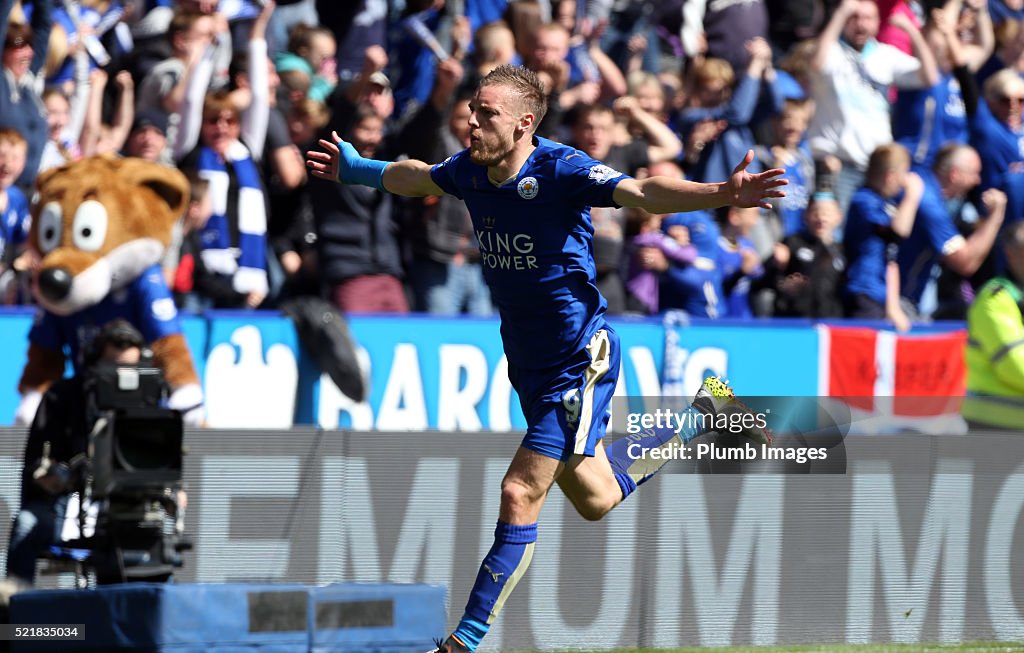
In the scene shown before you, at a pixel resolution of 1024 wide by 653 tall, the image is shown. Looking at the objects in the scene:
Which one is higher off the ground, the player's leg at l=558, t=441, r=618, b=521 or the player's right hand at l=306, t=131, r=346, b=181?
the player's right hand at l=306, t=131, r=346, b=181

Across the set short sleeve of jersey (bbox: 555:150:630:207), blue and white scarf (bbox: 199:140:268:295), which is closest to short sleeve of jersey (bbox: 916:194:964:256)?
blue and white scarf (bbox: 199:140:268:295)

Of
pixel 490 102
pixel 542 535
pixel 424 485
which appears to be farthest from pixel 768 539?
pixel 490 102

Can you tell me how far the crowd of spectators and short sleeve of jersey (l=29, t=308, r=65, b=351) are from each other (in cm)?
103

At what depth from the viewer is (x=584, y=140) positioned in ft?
39.9

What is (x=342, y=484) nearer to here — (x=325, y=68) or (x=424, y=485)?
(x=424, y=485)

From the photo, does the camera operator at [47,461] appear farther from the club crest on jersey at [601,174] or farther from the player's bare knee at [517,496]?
the club crest on jersey at [601,174]

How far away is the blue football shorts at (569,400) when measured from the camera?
6.81 metres

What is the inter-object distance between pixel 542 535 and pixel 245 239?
3.56 meters

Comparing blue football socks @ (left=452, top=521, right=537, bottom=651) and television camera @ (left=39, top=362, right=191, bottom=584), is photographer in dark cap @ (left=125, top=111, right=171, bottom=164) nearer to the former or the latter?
television camera @ (left=39, top=362, right=191, bottom=584)

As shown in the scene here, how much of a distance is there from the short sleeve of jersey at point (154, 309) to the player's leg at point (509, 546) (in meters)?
3.70

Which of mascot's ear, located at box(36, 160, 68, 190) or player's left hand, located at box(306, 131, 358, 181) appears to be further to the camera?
mascot's ear, located at box(36, 160, 68, 190)

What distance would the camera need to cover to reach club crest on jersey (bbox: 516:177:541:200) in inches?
263

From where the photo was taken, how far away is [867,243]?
43.3ft

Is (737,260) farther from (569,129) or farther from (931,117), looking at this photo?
(931,117)
